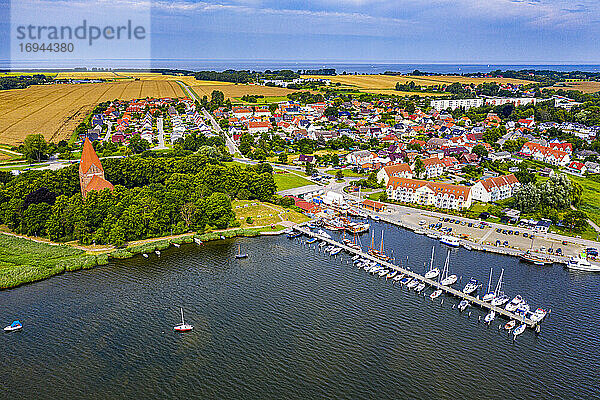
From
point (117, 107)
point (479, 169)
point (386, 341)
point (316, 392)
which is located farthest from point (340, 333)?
point (117, 107)

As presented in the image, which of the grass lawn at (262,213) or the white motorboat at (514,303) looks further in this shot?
the grass lawn at (262,213)

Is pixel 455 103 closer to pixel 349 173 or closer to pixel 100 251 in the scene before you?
pixel 349 173

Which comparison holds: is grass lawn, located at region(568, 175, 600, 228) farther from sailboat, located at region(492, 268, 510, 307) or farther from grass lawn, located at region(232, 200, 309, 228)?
grass lawn, located at region(232, 200, 309, 228)

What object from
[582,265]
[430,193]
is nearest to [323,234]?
[430,193]

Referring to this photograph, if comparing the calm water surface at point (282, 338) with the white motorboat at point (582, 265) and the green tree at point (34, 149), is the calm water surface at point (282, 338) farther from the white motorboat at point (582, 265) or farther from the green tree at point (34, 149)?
the green tree at point (34, 149)

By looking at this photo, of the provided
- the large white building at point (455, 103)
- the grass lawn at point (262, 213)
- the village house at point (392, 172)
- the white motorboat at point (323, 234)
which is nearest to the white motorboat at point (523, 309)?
the white motorboat at point (323, 234)

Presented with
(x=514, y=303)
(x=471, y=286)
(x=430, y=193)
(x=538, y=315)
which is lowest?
(x=538, y=315)
